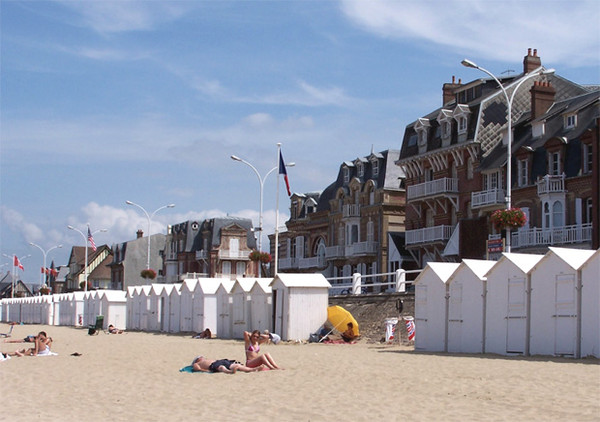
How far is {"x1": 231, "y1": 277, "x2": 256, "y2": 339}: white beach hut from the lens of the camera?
36.6 metres

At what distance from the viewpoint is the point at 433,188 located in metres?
50.1

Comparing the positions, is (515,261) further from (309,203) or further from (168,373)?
(309,203)

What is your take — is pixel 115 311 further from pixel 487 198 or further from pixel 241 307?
pixel 487 198

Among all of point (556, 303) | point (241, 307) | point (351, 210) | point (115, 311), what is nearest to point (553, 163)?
point (241, 307)

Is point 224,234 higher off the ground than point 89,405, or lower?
higher

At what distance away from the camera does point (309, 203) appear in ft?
232

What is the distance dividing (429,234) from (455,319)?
2479 cm

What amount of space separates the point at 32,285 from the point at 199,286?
464 feet

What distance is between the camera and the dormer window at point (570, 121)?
4100 centimetres

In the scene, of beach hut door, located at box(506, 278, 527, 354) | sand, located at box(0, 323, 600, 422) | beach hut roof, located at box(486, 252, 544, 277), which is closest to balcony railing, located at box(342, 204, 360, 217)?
beach hut roof, located at box(486, 252, 544, 277)

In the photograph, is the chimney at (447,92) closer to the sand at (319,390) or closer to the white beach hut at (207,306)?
the white beach hut at (207,306)

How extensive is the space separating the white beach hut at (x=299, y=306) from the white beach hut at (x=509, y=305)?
10.5 m

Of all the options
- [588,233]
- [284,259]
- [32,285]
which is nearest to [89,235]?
[284,259]

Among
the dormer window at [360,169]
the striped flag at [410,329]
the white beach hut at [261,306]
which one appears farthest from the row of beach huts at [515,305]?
the dormer window at [360,169]
